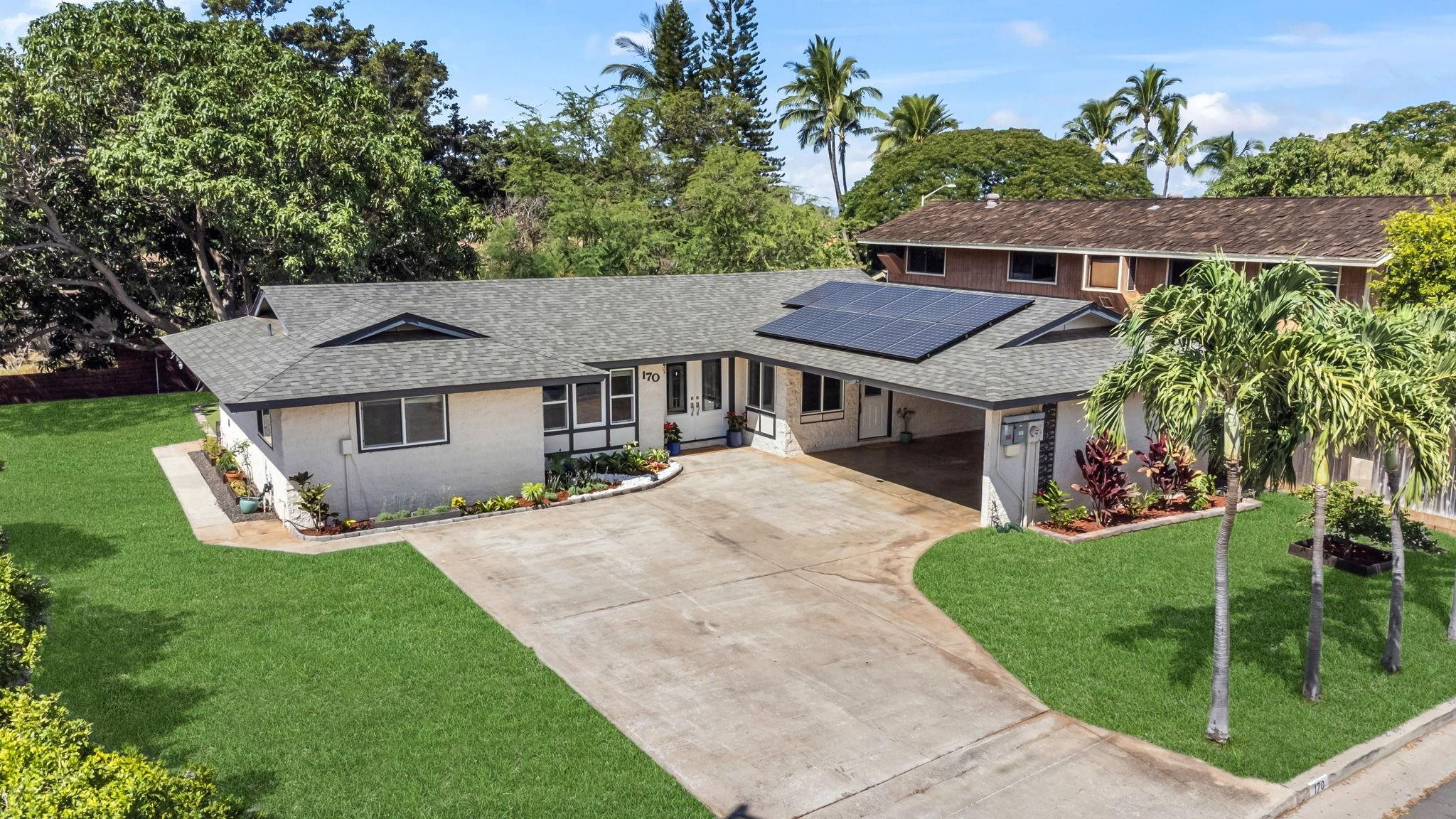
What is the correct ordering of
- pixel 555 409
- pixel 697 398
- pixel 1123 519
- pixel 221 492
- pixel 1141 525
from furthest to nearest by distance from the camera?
pixel 697 398 → pixel 555 409 → pixel 221 492 → pixel 1123 519 → pixel 1141 525

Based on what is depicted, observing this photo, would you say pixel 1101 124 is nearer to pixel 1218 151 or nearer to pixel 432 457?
pixel 1218 151

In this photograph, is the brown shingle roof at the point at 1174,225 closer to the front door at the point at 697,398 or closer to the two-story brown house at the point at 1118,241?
the two-story brown house at the point at 1118,241

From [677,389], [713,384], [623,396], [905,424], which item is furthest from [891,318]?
[623,396]

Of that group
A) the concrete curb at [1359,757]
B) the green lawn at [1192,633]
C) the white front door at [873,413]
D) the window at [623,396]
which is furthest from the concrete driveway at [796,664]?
the white front door at [873,413]

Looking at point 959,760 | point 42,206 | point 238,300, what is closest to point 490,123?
point 238,300

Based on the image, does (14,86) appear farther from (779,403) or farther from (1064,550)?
(1064,550)

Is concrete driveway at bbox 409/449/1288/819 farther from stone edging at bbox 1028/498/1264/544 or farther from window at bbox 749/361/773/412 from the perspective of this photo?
window at bbox 749/361/773/412

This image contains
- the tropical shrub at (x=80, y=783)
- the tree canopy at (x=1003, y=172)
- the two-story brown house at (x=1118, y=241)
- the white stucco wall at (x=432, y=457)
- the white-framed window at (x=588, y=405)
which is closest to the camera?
the tropical shrub at (x=80, y=783)
